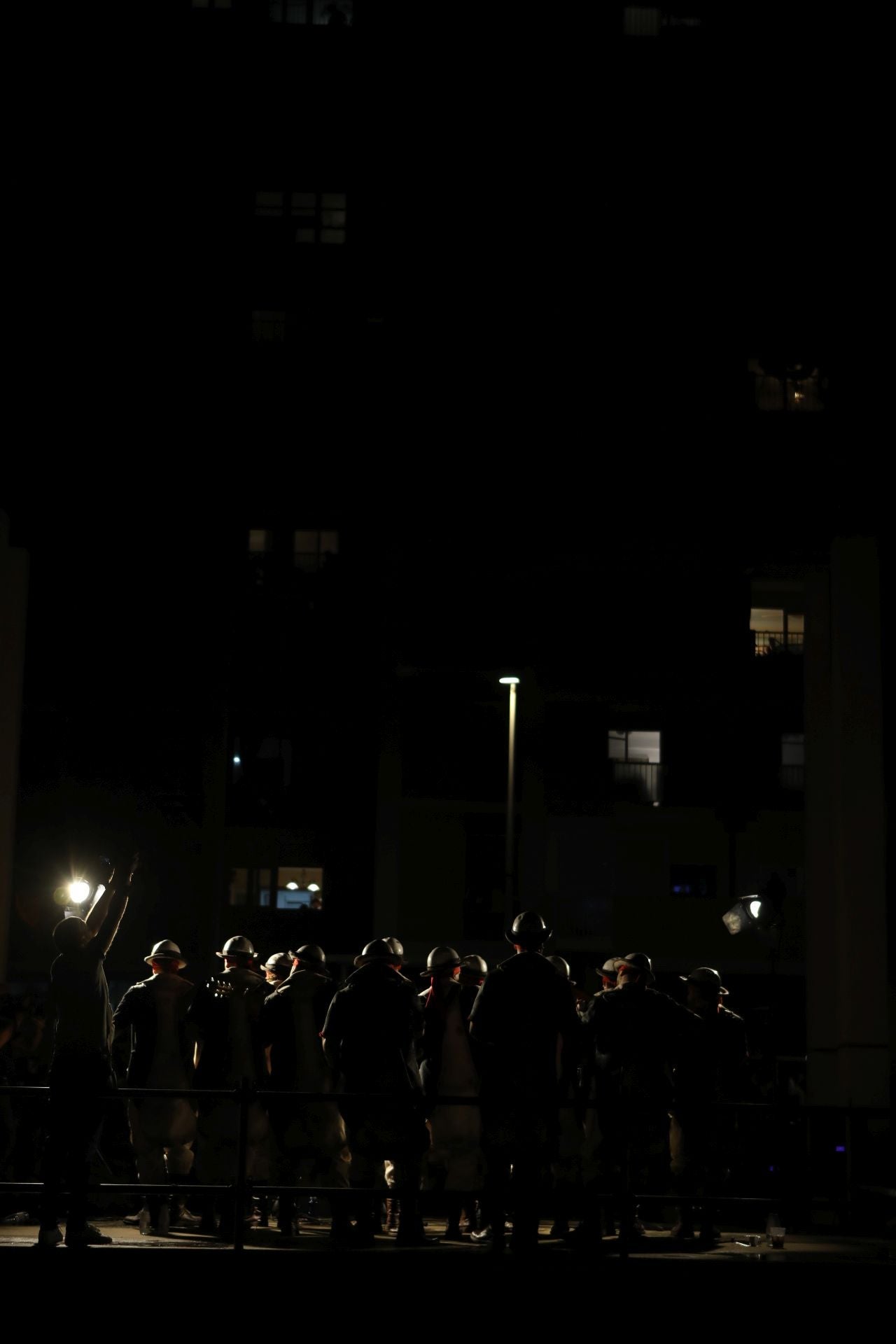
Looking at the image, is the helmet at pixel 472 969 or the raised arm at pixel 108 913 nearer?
the raised arm at pixel 108 913

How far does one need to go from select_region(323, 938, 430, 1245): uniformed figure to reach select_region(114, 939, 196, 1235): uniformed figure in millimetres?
1849

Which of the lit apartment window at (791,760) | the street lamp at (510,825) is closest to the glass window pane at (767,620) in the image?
the lit apartment window at (791,760)

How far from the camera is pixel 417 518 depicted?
1870 cm

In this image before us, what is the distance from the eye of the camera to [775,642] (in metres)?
46.9

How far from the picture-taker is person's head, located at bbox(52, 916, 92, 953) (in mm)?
11000

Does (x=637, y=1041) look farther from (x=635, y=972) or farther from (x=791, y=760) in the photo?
(x=791, y=760)

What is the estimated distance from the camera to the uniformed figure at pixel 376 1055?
1179 centimetres

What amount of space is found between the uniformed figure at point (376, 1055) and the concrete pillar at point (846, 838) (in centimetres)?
737

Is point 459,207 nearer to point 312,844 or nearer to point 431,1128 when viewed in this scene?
point 312,844

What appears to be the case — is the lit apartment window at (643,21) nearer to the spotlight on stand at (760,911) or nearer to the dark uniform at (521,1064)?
the spotlight on stand at (760,911)

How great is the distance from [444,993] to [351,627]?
27365 mm

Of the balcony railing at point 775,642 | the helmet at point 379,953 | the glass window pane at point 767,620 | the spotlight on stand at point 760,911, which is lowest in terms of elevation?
the helmet at point 379,953

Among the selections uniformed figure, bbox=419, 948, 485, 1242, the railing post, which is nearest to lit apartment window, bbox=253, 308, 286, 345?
uniformed figure, bbox=419, 948, 485, 1242

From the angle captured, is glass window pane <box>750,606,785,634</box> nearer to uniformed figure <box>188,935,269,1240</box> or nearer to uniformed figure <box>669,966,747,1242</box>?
uniformed figure <box>669,966,747,1242</box>
